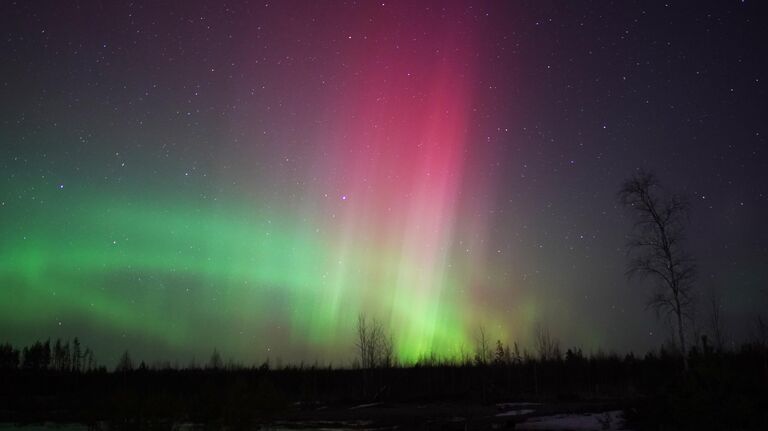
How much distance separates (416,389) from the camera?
5838cm

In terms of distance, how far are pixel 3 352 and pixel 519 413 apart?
407 ft

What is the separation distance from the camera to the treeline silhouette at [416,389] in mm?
17953

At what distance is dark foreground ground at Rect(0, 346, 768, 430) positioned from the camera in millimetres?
18078

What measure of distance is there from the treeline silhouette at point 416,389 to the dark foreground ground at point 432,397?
0.21 ft

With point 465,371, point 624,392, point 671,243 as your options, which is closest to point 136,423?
point 671,243

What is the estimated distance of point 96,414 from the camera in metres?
17.3

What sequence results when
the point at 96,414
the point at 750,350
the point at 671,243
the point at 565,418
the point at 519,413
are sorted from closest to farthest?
the point at 96,414, the point at 565,418, the point at 519,413, the point at 671,243, the point at 750,350

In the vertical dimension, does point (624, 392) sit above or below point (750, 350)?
below

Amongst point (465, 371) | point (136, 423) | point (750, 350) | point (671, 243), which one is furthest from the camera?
point (465, 371)

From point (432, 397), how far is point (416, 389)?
6719 millimetres

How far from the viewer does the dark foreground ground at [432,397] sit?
18.1 meters

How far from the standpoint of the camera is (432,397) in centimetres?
5184

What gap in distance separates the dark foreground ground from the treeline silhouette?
6 centimetres

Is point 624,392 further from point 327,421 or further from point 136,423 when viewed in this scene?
point 136,423
